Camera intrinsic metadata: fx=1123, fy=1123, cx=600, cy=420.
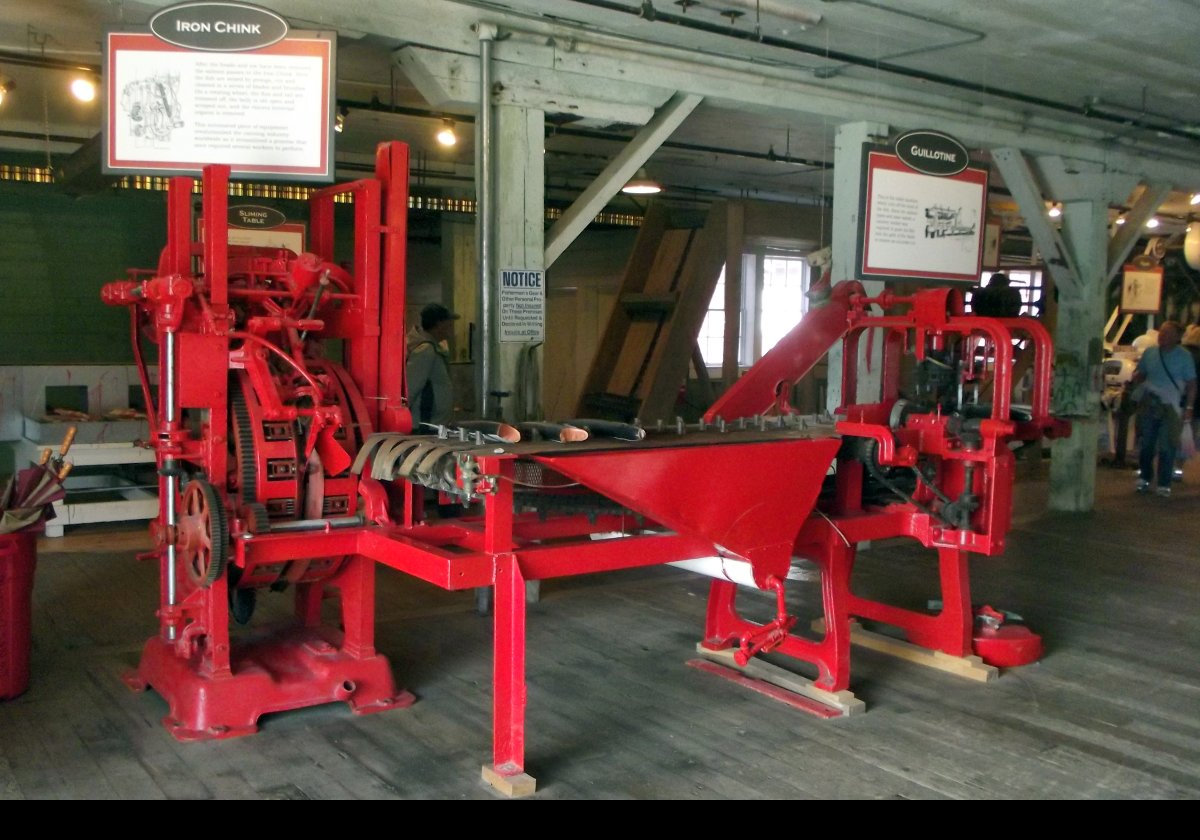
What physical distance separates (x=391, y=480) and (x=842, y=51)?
4.18 metres

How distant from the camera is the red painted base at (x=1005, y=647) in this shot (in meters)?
5.12

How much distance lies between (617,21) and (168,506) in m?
3.42

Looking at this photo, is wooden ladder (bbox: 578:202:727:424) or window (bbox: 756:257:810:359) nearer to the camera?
wooden ladder (bbox: 578:202:727:424)

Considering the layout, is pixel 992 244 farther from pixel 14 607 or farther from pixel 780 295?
pixel 14 607

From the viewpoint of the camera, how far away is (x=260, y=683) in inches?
165

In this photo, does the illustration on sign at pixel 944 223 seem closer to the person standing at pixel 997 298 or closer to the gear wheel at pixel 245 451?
the person standing at pixel 997 298

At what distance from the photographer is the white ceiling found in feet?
19.0

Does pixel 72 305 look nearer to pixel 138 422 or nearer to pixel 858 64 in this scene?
pixel 138 422

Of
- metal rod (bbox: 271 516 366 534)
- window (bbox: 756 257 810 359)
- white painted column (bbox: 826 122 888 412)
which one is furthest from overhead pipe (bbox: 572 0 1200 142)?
window (bbox: 756 257 810 359)

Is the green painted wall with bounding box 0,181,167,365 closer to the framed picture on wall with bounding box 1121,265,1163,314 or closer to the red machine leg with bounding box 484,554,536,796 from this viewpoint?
the red machine leg with bounding box 484,554,536,796

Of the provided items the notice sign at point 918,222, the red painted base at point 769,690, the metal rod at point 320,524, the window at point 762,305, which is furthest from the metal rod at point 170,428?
the window at point 762,305

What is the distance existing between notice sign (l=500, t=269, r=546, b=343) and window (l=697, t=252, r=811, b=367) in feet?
28.1

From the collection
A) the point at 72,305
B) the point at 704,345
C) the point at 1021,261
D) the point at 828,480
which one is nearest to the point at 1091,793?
the point at 828,480

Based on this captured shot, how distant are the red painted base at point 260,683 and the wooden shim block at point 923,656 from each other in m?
2.27
